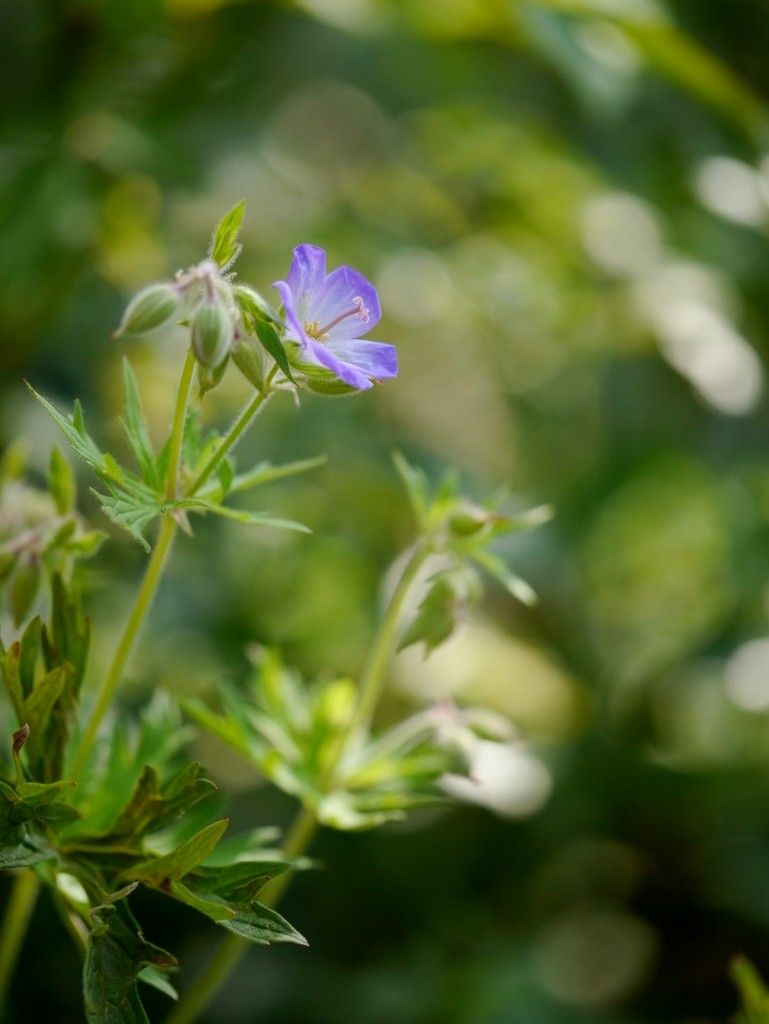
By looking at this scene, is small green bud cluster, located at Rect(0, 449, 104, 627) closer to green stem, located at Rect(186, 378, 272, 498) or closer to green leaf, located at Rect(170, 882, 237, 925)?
green stem, located at Rect(186, 378, 272, 498)

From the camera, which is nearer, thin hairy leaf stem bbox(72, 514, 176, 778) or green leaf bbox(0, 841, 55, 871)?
green leaf bbox(0, 841, 55, 871)

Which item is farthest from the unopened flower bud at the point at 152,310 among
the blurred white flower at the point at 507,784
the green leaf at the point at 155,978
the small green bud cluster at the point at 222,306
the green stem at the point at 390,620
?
the blurred white flower at the point at 507,784

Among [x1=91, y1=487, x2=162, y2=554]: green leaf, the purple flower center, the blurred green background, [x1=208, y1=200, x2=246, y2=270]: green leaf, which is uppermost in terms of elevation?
[x1=208, y1=200, x2=246, y2=270]: green leaf

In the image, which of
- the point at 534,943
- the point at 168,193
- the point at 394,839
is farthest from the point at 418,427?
the point at 534,943

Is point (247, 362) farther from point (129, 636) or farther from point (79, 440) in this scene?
point (129, 636)

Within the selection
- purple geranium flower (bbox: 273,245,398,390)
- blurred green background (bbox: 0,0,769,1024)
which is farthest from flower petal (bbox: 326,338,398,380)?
blurred green background (bbox: 0,0,769,1024)
